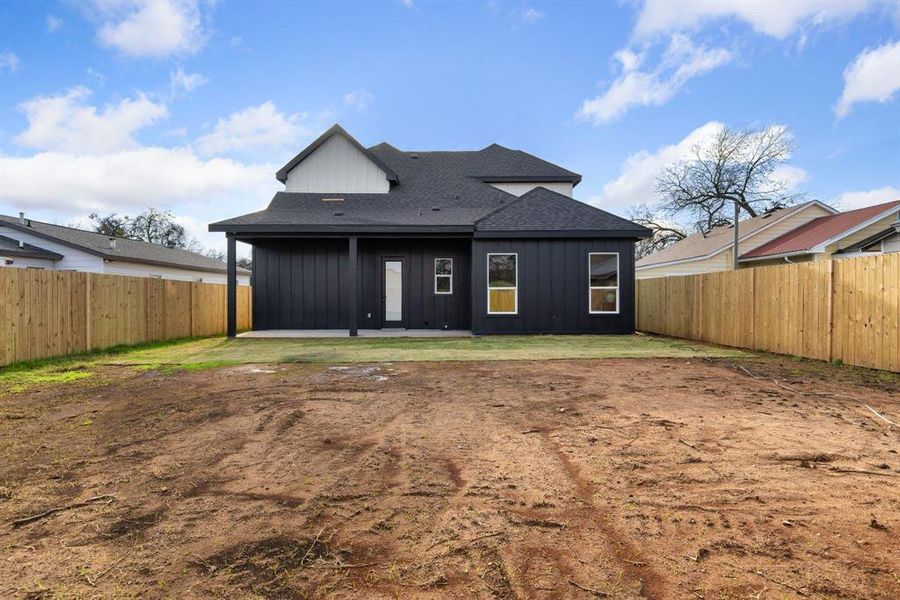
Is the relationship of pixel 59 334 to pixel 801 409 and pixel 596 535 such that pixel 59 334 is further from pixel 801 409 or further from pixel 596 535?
pixel 801 409

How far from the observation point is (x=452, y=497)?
97.7 inches

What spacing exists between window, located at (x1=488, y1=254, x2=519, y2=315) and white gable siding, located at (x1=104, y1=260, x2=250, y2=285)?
15868mm

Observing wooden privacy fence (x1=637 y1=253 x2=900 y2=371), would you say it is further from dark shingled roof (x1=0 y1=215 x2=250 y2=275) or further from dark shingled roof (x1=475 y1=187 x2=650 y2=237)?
dark shingled roof (x1=0 y1=215 x2=250 y2=275)

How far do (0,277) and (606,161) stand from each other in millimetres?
21169

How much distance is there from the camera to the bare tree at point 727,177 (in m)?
27.6

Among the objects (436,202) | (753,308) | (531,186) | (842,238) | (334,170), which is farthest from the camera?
(531,186)

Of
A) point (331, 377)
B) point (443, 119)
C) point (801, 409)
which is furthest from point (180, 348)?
point (443, 119)

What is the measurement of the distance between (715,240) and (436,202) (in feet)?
45.8

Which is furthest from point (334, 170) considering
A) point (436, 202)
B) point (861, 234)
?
point (861, 234)

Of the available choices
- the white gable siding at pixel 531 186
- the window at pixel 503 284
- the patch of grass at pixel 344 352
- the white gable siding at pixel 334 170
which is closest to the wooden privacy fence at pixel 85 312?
the patch of grass at pixel 344 352

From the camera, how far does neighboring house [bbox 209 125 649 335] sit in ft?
38.7

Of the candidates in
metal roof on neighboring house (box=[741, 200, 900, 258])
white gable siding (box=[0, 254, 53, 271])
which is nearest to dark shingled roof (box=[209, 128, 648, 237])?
metal roof on neighboring house (box=[741, 200, 900, 258])

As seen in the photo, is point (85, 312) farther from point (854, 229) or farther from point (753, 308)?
point (854, 229)

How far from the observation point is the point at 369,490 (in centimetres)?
259
